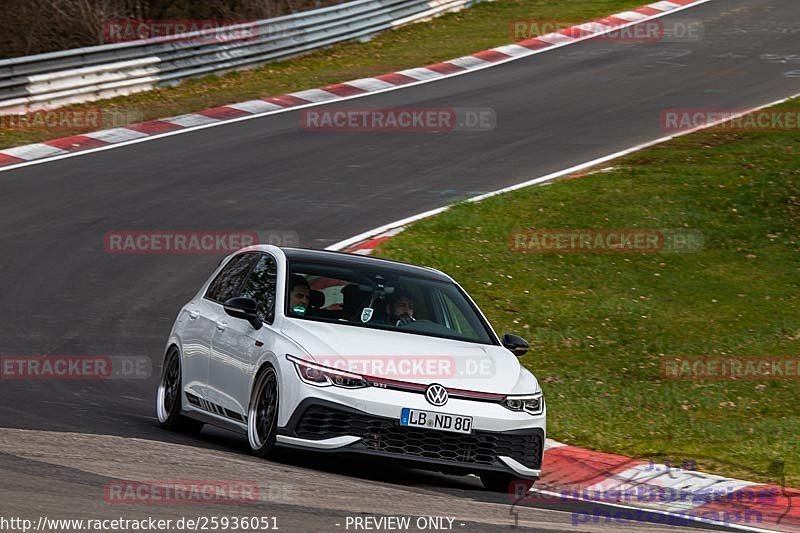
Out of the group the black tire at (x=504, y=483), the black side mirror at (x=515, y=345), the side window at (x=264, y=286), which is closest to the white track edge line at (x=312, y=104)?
the side window at (x=264, y=286)

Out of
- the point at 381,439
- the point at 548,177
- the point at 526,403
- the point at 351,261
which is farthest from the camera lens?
the point at 548,177

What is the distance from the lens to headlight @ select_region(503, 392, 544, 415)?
9125mm

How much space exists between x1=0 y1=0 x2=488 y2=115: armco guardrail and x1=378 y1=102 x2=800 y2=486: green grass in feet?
30.1

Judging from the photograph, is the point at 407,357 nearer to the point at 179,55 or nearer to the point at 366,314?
the point at 366,314

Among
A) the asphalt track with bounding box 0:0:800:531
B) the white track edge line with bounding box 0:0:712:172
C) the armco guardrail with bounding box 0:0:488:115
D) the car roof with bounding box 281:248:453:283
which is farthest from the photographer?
the armco guardrail with bounding box 0:0:488:115

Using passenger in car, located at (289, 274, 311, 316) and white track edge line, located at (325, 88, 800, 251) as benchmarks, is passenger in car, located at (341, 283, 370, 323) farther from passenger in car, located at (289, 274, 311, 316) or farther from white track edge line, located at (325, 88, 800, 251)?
white track edge line, located at (325, 88, 800, 251)

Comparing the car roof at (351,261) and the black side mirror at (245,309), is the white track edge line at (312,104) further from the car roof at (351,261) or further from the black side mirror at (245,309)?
the black side mirror at (245,309)

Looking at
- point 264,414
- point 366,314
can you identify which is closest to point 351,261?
point 366,314

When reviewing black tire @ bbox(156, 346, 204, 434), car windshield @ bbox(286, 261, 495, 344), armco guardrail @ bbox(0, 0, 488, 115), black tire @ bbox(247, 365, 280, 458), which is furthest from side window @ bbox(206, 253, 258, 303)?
armco guardrail @ bbox(0, 0, 488, 115)

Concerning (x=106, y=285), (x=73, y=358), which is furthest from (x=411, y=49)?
(x=73, y=358)

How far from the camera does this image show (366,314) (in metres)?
9.85

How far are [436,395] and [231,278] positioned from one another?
2.73 meters

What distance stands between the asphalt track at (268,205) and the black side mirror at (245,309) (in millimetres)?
975

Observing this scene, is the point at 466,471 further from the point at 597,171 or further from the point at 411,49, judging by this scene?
the point at 411,49
